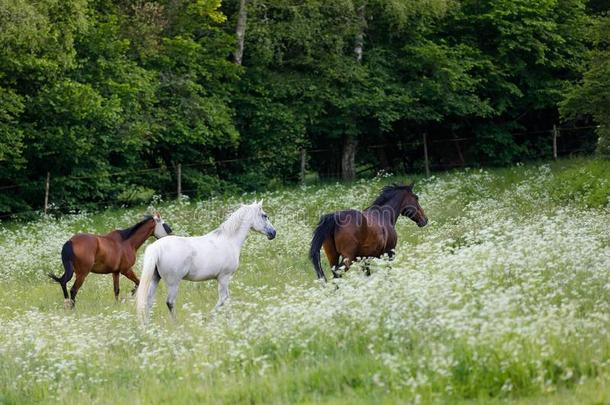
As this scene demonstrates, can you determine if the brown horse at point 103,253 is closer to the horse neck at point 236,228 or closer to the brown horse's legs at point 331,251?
the horse neck at point 236,228

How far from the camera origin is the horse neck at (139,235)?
1950 cm

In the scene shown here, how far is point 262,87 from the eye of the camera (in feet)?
126

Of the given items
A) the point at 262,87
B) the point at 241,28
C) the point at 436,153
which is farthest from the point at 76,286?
the point at 436,153

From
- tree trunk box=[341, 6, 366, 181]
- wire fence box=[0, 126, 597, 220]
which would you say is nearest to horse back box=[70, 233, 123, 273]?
wire fence box=[0, 126, 597, 220]

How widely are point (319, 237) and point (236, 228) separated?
52.8 inches

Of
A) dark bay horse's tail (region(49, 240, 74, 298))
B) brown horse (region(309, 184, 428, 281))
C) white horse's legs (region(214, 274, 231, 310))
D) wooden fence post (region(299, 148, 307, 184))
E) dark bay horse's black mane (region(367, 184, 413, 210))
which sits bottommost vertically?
wooden fence post (region(299, 148, 307, 184))

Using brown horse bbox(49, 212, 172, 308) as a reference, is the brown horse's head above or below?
above

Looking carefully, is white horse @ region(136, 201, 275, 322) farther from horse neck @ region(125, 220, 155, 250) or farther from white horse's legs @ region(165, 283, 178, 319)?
horse neck @ region(125, 220, 155, 250)

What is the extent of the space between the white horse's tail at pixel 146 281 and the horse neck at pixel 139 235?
4172 mm

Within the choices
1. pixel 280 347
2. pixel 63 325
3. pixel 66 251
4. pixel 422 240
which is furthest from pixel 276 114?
pixel 280 347

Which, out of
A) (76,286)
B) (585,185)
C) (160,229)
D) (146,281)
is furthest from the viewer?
(585,185)

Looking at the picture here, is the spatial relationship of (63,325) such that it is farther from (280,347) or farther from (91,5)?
(91,5)

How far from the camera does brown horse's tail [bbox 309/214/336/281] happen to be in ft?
53.5

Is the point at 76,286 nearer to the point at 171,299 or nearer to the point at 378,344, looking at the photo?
the point at 171,299
